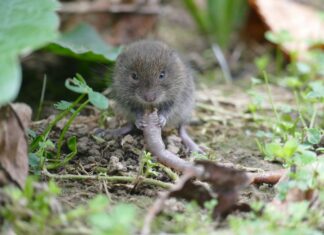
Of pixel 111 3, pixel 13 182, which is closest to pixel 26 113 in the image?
pixel 13 182

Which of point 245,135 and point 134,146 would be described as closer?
point 134,146

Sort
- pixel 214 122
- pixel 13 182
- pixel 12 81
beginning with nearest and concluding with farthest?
pixel 12 81, pixel 13 182, pixel 214 122

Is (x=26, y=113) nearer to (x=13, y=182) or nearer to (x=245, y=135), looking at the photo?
(x=13, y=182)

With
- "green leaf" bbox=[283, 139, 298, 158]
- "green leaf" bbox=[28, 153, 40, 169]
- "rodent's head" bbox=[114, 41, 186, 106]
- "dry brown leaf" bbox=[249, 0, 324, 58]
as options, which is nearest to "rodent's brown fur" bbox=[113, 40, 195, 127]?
"rodent's head" bbox=[114, 41, 186, 106]

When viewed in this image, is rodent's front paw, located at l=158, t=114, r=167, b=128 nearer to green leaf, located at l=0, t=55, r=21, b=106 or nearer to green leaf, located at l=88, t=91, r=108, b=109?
green leaf, located at l=88, t=91, r=108, b=109

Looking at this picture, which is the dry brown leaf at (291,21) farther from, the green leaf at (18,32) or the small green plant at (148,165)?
the green leaf at (18,32)

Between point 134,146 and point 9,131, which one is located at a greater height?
point 9,131
